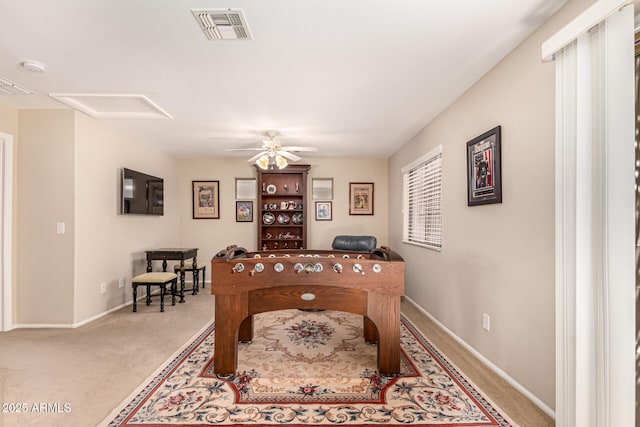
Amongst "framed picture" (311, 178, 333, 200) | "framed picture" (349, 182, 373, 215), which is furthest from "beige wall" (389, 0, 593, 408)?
"framed picture" (311, 178, 333, 200)

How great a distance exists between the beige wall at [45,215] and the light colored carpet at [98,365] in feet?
1.00

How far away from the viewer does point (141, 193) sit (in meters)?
4.74

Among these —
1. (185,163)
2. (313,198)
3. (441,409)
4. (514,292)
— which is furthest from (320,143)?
(441,409)

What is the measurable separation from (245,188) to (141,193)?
192 centimetres

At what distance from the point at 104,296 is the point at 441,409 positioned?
4.04 m

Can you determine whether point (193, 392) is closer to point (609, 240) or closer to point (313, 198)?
point (609, 240)

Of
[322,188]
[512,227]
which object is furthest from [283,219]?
[512,227]

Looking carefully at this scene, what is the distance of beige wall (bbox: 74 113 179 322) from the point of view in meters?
3.75

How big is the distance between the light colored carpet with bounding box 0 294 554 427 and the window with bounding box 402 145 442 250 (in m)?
1.06

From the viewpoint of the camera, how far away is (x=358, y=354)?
2877 mm

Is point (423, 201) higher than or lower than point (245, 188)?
lower

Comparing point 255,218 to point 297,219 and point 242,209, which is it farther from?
A: point 297,219

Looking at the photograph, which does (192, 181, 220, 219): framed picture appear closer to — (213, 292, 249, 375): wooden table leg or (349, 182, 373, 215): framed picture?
(349, 182, 373, 215): framed picture

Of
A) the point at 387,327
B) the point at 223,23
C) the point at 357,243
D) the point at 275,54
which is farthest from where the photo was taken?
the point at 357,243
